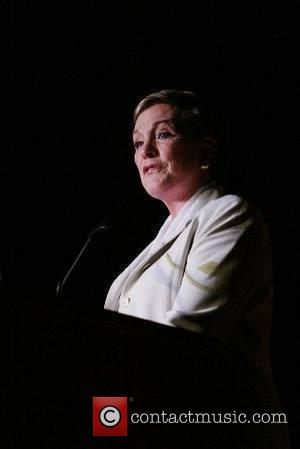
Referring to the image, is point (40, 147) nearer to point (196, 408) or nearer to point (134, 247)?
point (134, 247)

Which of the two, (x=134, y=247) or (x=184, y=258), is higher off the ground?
(x=134, y=247)

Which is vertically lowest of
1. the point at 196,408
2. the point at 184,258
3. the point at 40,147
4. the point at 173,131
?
the point at 196,408

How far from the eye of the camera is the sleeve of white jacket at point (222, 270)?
115 cm

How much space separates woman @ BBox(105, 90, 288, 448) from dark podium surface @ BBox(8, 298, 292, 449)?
0.08 meters

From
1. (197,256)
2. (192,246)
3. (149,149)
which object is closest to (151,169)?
(149,149)

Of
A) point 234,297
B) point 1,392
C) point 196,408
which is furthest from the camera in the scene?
point 234,297

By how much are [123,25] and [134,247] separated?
1.12 meters

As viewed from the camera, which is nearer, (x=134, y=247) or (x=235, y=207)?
(x=235, y=207)

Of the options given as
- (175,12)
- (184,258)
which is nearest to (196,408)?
(184,258)

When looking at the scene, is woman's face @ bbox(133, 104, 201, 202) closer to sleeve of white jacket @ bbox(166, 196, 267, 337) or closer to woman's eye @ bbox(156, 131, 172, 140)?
woman's eye @ bbox(156, 131, 172, 140)

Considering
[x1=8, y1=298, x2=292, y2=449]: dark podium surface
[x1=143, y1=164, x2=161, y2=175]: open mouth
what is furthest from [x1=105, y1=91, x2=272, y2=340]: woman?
[x1=8, y1=298, x2=292, y2=449]: dark podium surface

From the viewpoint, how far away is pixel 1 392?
78cm

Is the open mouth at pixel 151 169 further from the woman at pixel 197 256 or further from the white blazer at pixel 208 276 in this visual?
the white blazer at pixel 208 276

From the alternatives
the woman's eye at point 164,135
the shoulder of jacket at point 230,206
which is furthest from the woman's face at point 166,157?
the shoulder of jacket at point 230,206
